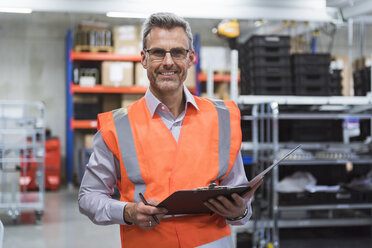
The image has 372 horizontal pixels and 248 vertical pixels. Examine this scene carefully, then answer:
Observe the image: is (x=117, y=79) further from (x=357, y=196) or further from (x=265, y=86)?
(x=357, y=196)

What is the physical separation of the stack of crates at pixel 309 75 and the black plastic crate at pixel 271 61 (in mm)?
112

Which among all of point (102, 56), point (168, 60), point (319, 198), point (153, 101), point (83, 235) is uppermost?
point (102, 56)

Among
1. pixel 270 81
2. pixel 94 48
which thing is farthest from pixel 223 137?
pixel 94 48

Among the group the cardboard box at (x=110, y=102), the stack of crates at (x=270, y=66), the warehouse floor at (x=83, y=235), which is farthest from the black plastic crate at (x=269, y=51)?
the cardboard box at (x=110, y=102)

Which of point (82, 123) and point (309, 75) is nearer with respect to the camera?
point (309, 75)

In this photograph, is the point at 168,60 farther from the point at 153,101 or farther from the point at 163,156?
the point at 163,156

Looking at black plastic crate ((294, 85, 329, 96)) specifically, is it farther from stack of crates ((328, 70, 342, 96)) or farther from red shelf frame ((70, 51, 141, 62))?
red shelf frame ((70, 51, 141, 62))

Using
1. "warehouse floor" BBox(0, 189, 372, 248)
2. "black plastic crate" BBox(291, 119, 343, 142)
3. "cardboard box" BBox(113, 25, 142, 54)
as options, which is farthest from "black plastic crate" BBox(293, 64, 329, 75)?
"cardboard box" BBox(113, 25, 142, 54)

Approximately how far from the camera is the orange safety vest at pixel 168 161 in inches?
63.8

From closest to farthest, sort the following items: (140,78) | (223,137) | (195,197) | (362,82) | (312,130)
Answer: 1. (195,197)
2. (223,137)
3. (312,130)
4. (362,82)
5. (140,78)

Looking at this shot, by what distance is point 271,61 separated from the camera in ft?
16.0

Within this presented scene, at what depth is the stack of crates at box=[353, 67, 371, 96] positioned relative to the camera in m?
5.27

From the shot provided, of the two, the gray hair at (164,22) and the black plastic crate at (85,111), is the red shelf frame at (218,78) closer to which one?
the black plastic crate at (85,111)

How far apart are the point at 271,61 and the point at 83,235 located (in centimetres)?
299
